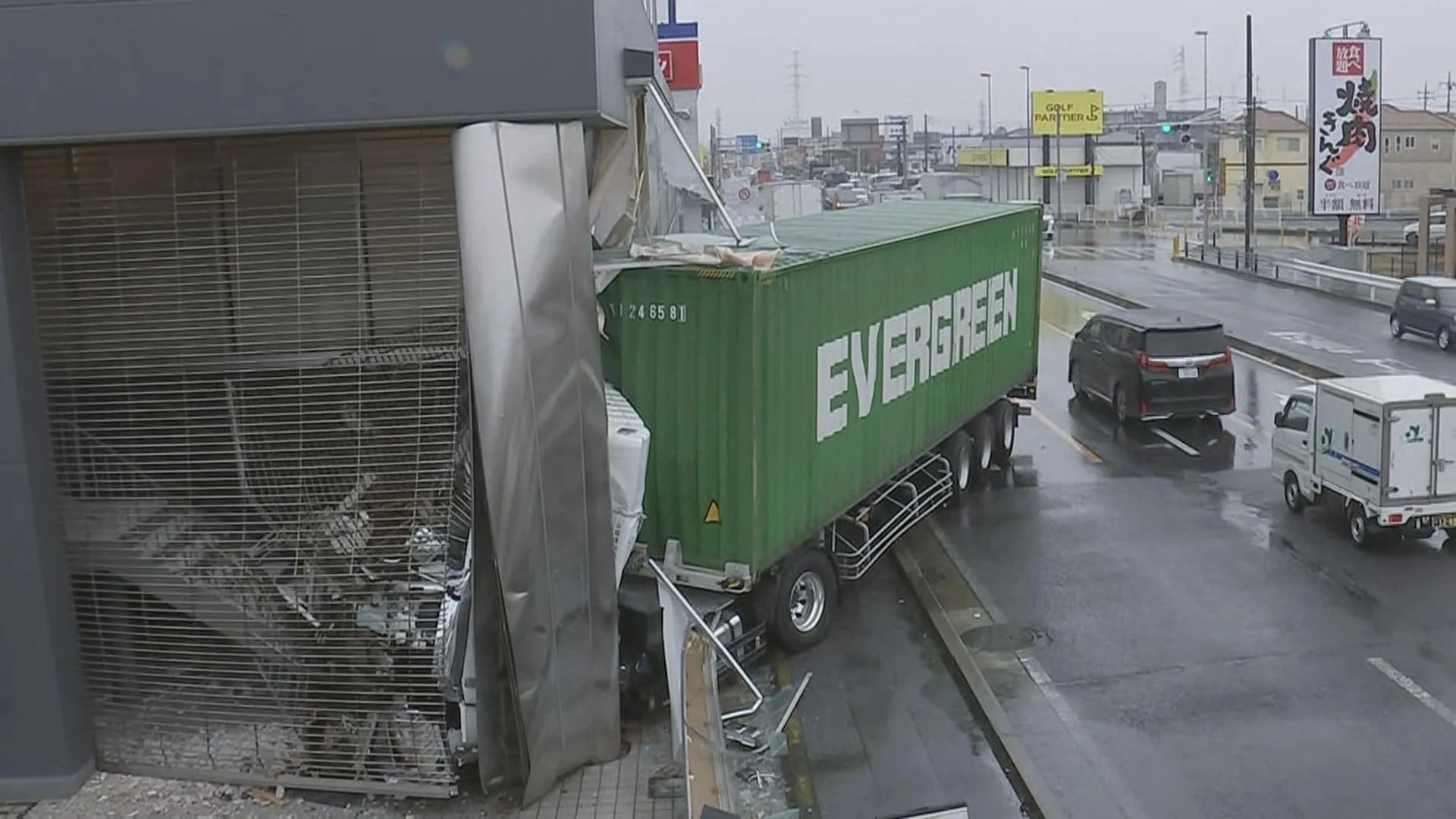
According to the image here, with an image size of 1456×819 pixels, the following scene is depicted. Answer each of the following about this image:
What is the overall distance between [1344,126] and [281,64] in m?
37.9

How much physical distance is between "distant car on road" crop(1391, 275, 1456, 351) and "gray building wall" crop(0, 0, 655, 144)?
25476mm

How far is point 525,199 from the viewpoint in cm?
819

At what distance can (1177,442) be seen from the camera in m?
20.3

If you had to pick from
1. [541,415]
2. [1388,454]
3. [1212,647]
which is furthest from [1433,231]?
[541,415]

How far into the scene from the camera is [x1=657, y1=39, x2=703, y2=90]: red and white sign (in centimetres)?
2494

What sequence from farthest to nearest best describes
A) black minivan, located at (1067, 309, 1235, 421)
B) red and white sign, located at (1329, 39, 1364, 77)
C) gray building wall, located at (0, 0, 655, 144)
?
red and white sign, located at (1329, 39, 1364, 77)
black minivan, located at (1067, 309, 1235, 421)
gray building wall, located at (0, 0, 655, 144)

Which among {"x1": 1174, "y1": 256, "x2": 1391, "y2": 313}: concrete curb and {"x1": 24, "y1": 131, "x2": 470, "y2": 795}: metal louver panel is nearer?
{"x1": 24, "y1": 131, "x2": 470, "y2": 795}: metal louver panel

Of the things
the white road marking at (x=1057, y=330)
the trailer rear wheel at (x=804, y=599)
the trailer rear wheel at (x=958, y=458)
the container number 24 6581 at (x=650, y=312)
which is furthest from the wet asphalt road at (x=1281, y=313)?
the container number 24 6581 at (x=650, y=312)

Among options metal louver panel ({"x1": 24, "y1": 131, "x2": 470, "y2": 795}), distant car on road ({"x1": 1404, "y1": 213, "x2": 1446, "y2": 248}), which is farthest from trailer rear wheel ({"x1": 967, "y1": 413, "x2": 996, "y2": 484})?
distant car on road ({"x1": 1404, "y1": 213, "x2": 1446, "y2": 248})

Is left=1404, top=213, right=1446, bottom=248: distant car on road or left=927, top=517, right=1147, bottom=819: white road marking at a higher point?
left=1404, top=213, right=1446, bottom=248: distant car on road

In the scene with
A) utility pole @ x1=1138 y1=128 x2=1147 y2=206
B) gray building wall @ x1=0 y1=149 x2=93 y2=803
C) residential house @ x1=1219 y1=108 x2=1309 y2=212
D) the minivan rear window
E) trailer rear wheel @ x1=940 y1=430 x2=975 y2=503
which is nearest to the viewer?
gray building wall @ x1=0 y1=149 x2=93 y2=803

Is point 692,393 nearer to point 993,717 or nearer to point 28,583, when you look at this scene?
point 993,717

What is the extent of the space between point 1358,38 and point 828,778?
36845 mm

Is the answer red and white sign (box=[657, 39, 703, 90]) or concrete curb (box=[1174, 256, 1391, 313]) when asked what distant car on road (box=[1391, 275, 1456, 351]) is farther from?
red and white sign (box=[657, 39, 703, 90])
